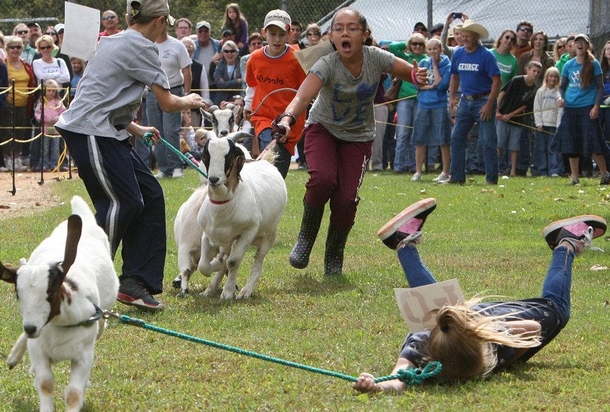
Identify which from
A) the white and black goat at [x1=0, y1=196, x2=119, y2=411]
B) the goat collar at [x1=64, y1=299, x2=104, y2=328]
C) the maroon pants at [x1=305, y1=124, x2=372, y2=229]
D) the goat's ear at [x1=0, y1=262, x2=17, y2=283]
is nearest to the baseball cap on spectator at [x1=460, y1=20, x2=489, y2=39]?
the maroon pants at [x1=305, y1=124, x2=372, y2=229]

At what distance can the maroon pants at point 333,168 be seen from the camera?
30.3 feet

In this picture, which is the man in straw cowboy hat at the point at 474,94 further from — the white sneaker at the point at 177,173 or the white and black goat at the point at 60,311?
the white and black goat at the point at 60,311

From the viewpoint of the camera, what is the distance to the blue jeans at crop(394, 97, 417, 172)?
20.4 m

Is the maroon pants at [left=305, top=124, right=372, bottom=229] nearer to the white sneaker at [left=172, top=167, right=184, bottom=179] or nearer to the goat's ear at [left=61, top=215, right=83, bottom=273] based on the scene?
the goat's ear at [left=61, top=215, right=83, bottom=273]

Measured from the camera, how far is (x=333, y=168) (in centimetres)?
927

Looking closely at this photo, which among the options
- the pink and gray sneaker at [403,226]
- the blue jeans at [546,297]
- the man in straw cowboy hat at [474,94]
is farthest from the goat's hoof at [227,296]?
the man in straw cowboy hat at [474,94]

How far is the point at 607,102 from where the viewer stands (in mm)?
18797

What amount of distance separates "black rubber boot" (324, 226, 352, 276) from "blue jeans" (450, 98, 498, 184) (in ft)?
28.8

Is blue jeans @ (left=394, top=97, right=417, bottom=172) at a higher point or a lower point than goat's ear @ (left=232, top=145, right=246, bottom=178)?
lower

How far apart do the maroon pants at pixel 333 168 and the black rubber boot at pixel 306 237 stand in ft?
0.40

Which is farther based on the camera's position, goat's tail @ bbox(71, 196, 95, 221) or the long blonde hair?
goat's tail @ bbox(71, 196, 95, 221)

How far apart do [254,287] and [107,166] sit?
6.51 feet

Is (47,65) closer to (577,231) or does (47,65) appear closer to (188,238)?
(188,238)

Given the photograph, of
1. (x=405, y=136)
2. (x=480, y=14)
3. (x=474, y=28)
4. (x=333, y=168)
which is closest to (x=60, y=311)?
(x=333, y=168)
